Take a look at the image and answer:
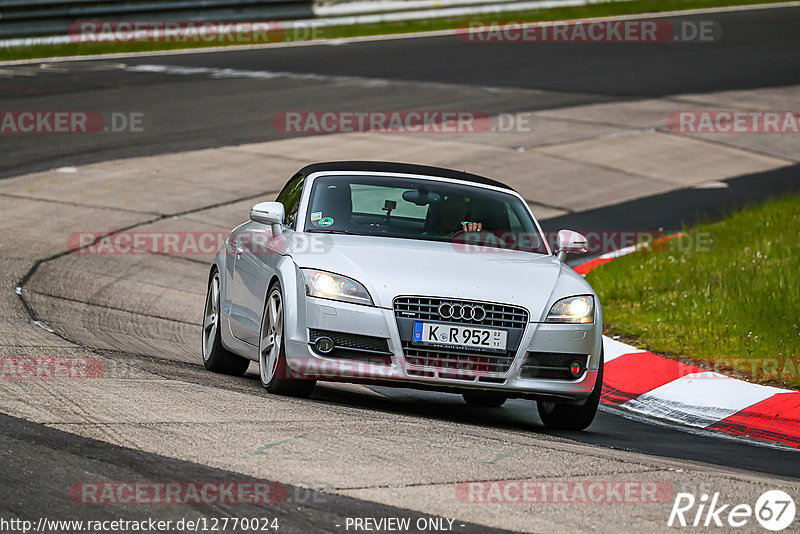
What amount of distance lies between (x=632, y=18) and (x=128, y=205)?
20371 mm

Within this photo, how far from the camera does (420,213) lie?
859 cm

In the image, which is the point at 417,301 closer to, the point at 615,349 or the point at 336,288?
the point at 336,288

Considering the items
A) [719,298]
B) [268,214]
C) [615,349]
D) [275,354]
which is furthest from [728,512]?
[719,298]

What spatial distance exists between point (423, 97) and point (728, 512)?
18309 millimetres

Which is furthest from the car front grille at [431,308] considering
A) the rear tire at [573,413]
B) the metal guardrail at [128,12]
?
the metal guardrail at [128,12]

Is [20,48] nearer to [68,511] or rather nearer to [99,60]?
[99,60]

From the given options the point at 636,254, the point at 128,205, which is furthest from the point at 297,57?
the point at 636,254

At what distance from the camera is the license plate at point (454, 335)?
730 cm

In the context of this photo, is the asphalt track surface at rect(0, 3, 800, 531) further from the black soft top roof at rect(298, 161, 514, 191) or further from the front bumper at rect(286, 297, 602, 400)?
the black soft top roof at rect(298, 161, 514, 191)

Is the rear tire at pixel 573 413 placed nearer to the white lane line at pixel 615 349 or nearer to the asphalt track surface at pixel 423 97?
the asphalt track surface at pixel 423 97

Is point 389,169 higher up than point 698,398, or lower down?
higher up

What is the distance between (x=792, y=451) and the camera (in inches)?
301

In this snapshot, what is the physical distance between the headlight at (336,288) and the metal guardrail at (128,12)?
2136 cm

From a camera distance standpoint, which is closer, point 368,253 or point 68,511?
point 68,511
